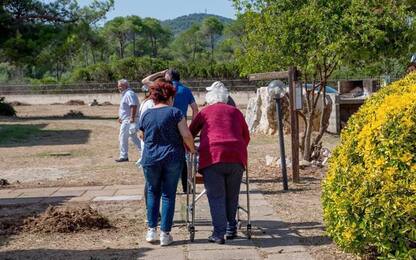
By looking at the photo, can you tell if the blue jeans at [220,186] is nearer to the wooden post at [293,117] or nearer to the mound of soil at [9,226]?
the mound of soil at [9,226]

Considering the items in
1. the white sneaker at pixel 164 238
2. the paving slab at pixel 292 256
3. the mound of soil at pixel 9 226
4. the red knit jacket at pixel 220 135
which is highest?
the red knit jacket at pixel 220 135

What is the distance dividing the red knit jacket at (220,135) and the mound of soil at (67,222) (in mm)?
1612

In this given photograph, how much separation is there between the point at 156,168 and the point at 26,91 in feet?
165

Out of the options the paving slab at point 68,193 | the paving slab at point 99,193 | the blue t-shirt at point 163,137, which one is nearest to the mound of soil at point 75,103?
the paving slab at point 68,193

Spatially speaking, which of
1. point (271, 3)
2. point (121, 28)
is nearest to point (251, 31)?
point (271, 3)

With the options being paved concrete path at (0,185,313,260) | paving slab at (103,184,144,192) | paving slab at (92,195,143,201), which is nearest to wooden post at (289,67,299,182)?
paved concrete path at (0,185,313,260)

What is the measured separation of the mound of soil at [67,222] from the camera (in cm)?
759

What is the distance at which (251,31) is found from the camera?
1268cm

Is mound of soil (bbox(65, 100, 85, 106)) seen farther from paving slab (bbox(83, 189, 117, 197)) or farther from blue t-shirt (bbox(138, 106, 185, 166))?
blue t-shirt (bbox(138, 106, 185, 166))

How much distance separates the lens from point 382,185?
5.00 m

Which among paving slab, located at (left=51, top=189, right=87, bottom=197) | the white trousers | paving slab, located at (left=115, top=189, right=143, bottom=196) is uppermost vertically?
the white trousers

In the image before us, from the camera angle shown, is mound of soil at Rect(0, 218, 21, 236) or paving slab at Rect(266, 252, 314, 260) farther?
mound of soil at Rect(0, 218, 21, 236)

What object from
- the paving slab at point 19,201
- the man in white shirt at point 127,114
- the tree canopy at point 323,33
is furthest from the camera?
the man in white shirt at point 127,114

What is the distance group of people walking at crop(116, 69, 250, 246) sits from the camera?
6.69m
